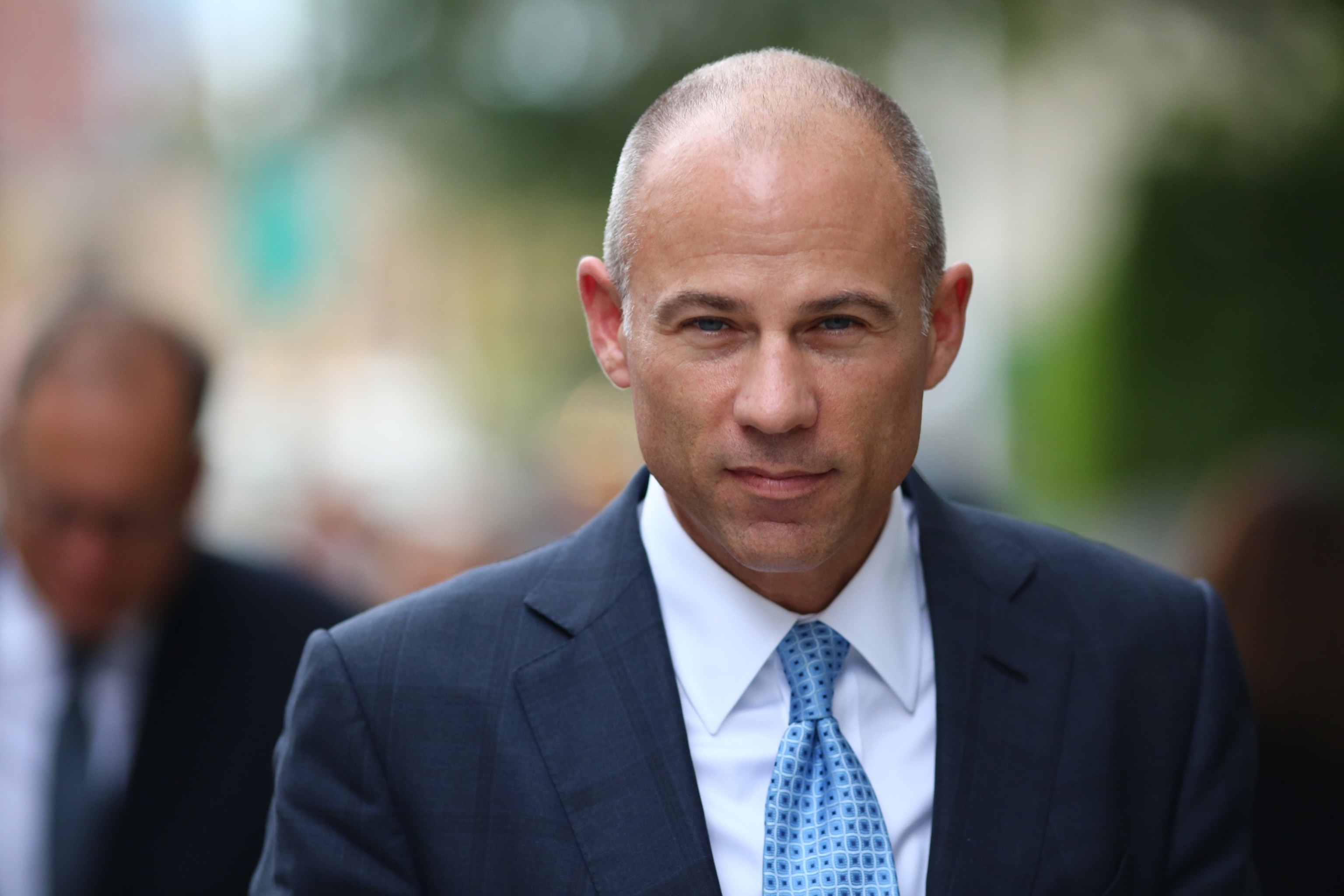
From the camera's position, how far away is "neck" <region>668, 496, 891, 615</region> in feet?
8.24

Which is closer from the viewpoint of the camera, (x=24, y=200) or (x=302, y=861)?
(x=302, y=861)

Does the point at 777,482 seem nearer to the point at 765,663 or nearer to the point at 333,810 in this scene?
the point at 765,663

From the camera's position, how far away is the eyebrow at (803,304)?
222 centimetres

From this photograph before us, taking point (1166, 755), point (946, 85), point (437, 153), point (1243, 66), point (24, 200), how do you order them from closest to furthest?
1. point (1166, 755)
2. point (1243, 66)
3. point (946, 85)
4. point (437, 153)
5. point (24, 200)

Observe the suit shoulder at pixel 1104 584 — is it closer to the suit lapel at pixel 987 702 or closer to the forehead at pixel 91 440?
the suit lapel at pixel 987 702

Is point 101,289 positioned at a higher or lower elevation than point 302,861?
higher

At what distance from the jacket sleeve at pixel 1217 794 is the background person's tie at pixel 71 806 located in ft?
8.06

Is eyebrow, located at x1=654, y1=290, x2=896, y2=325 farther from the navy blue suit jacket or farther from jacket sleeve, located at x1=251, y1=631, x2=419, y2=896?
jacket sleeve, located at x1=251, y1=631, x2=419, y2=896

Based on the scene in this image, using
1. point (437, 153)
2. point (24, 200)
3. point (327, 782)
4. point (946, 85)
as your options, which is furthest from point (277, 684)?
point (24, 200)

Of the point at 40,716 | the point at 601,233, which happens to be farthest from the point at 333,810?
the point at 601,233

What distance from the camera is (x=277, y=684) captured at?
3.85 m

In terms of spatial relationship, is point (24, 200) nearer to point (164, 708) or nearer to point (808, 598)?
point (164, 708)

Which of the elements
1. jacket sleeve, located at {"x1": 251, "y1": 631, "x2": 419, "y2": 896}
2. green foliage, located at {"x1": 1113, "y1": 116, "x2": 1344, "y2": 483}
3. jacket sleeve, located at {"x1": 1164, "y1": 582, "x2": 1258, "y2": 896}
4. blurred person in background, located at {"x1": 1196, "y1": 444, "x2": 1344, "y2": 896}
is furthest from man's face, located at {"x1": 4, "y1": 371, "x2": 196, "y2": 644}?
green foliage, located at {"x1": 1113, "y1": 116, "x2": 1344, "y2": 483}

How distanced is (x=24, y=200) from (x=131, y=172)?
1504 millimetres
